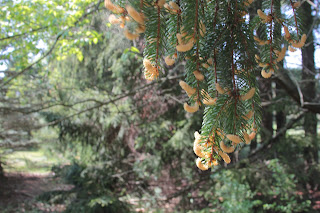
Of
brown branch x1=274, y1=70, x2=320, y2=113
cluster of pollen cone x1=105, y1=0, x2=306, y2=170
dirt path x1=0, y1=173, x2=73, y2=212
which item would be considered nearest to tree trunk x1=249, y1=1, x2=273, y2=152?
brown branch x1=274, y1=70, x2=320, y2=113

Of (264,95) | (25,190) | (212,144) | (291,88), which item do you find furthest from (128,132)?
(212,144)

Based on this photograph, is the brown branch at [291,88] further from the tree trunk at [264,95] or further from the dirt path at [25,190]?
the dirt path at [25,190]

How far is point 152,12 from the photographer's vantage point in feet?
2.04

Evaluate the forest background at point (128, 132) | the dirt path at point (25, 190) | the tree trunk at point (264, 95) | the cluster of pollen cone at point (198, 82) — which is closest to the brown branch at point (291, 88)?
the tree trunk at point (264, 95)

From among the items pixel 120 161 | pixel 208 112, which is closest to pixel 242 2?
pixel 208 112

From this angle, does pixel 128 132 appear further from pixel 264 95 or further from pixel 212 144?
pixel 212 144

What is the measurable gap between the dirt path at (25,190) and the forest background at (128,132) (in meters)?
0.08

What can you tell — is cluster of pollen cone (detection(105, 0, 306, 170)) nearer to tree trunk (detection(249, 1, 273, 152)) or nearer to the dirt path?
tree trunk (detection(249, 1, 273, 152))

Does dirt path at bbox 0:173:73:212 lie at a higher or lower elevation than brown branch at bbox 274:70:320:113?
lower

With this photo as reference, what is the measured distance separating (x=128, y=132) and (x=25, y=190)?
407cm

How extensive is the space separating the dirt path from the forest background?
8 centimetres

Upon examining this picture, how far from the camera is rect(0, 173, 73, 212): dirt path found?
5.72 metres

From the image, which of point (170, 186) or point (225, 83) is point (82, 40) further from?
point (225, 83)

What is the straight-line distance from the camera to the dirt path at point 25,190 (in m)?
5.72
